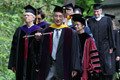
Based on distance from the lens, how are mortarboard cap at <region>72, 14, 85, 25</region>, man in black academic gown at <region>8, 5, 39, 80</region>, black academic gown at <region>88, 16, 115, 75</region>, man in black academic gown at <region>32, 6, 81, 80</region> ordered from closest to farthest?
man in black academic gown at <region>32, 6, 81, 80</region>
man in black academic gown at <region>8, 5, 39, 80</region>
mortarboard cap at <region>72, 14, 85, 25</region>
black academic gown at <region>88, 16, 115, 75</region>

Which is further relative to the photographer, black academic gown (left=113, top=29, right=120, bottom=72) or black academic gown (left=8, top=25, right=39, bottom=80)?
black academic gown (left=113, top=29, right=120, bottom=72)

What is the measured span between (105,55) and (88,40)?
1.39 metres

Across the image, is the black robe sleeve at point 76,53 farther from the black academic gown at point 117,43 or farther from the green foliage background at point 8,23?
the black academic gown at point 117,43

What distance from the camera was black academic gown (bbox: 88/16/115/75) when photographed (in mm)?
12297

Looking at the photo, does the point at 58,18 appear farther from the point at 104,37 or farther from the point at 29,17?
the point at 104,37

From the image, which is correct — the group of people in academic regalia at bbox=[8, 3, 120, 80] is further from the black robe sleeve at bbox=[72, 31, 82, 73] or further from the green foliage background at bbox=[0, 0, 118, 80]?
the green foliage background at bbox=[0, 0, 118, 80]

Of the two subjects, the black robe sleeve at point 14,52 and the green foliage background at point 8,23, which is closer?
the black robe sleeve at point 14,52

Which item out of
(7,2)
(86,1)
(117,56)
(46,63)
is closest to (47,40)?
(46,63)

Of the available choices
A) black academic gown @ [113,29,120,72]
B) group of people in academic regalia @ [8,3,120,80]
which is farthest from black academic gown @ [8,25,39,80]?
black academic gown @ [113,29,120,72]

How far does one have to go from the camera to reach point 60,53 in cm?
991

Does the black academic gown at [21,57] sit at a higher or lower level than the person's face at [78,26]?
lower

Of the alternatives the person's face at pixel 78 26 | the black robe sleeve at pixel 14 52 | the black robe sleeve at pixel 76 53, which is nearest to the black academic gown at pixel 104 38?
the person's face at pixel 78 26

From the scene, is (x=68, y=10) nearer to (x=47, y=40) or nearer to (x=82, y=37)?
(x=82, y=37)

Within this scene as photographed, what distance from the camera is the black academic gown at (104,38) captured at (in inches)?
484
